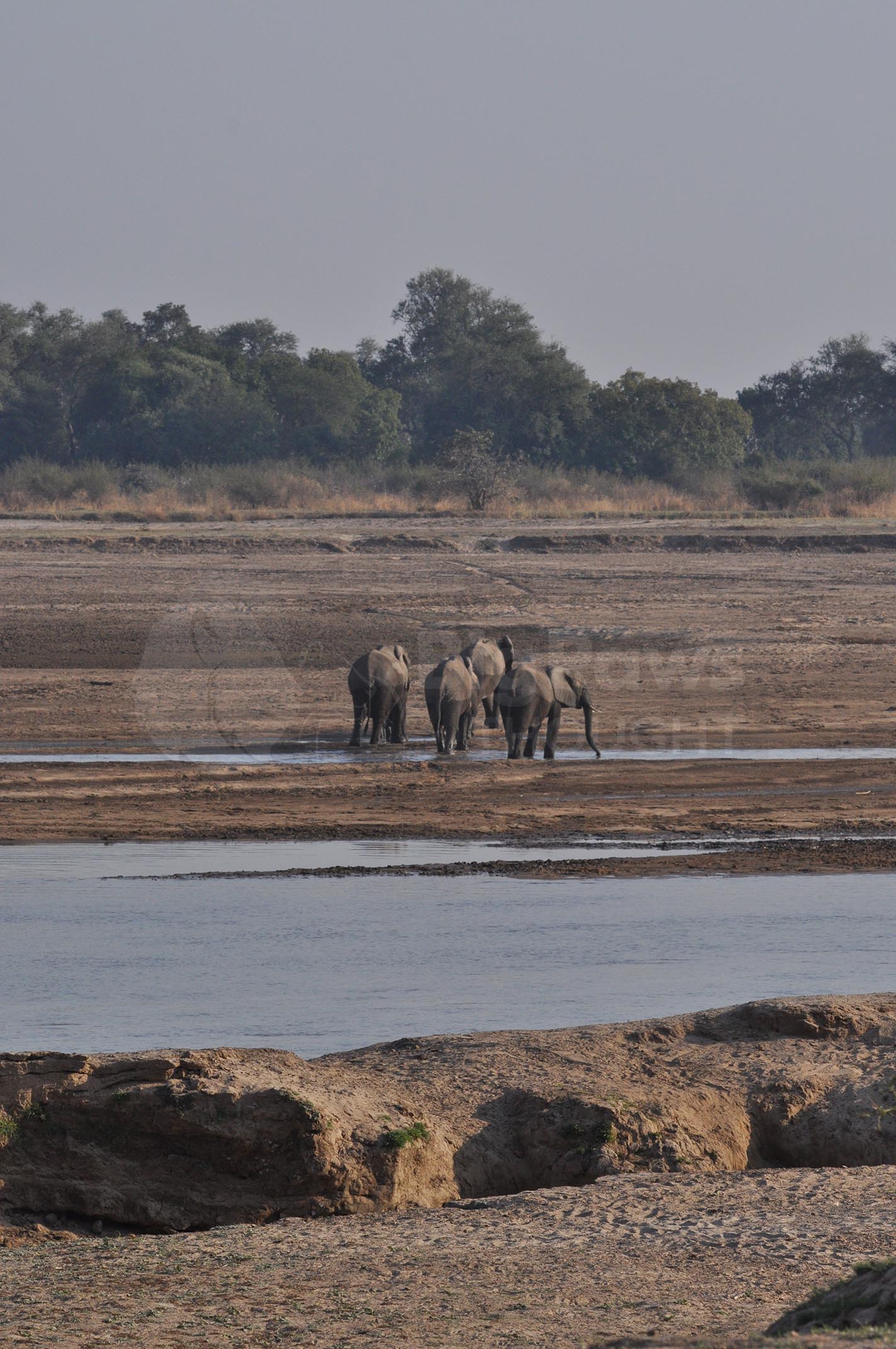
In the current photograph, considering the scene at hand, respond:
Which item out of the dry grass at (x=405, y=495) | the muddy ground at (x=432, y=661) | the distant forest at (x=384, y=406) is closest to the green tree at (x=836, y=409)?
the distant forest at (x=384, y=406)

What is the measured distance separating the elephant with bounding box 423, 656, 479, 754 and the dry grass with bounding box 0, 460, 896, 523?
24376mm

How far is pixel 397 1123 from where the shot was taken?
6492 mm

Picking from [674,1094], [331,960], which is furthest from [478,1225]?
[331,960]

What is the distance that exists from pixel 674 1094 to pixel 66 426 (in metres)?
58.1

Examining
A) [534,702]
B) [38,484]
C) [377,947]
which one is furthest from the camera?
[38,484]

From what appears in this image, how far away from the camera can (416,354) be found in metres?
75.8

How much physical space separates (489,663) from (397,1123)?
1241 cm

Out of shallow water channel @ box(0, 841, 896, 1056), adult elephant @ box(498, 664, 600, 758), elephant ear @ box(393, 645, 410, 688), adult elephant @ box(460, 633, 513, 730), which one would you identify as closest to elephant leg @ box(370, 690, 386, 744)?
elephant ear @ box(393, 645, 410, 688)

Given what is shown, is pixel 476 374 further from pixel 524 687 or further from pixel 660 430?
pixel 524 687

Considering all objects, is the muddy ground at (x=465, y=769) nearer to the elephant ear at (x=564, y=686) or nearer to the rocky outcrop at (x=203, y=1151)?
the rocky outcrop at (x=203, y=1151)

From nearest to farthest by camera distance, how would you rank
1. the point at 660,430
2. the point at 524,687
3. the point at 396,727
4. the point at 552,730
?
1. the point at 524,687
2. the point at 552,730
3. the point at 396,727
4. the point at 660,430

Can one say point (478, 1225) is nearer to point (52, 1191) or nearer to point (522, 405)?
point (52, 1191)

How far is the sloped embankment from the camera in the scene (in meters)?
6.33

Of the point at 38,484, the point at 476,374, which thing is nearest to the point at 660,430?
the point at 476,374
